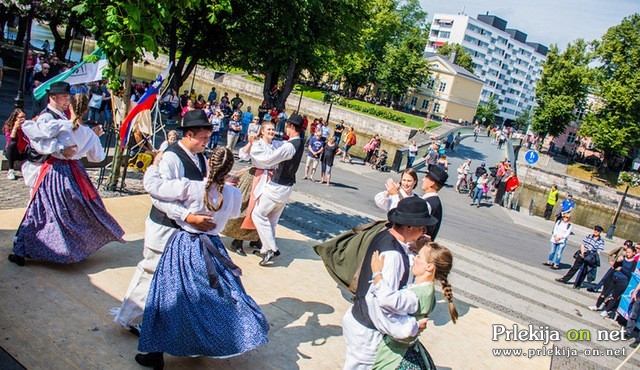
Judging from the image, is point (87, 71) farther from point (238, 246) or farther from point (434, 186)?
point (434, 186)

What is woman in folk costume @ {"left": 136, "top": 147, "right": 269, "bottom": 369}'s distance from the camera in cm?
370

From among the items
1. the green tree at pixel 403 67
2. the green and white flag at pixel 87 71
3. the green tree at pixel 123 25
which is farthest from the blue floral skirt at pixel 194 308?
the green tree at pixel 403 67

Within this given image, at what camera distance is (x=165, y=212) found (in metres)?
3.89

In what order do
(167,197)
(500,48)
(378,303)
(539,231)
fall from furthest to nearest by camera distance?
(500,48) < (539,231) < (167,197) < (378,303)

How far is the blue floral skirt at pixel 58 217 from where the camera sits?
16.4ft

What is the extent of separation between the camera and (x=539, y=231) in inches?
716

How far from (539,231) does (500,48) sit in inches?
4347

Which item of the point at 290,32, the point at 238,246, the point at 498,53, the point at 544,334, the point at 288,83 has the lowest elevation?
the point at 544,334

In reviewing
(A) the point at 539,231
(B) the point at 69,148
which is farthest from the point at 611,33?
(B) the point at 69,148

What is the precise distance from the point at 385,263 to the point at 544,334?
214 inches

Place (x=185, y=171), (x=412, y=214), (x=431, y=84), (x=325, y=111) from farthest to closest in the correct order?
(x=431, y=84) → (x=325, y=111) → (x=185, y=171) → (x=412, y=214)

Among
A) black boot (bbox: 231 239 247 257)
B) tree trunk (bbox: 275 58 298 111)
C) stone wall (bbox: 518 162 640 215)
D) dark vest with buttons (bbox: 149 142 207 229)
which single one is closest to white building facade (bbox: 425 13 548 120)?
stone wall (bbox: 518 162 640 215)

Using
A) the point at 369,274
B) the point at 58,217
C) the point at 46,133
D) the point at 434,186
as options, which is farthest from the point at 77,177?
the point at 434,186

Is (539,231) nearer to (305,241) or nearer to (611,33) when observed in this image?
(305,241)
